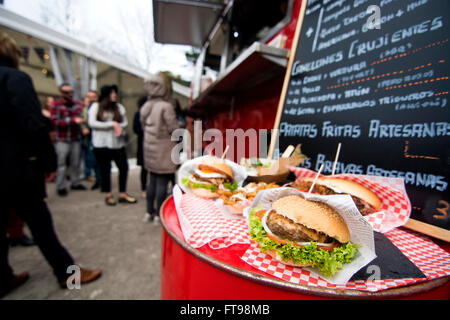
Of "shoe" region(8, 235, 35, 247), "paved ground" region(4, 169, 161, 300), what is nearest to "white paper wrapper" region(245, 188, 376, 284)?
"paved ground" region(4, 169, 161, 300)

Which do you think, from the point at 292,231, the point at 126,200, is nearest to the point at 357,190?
the point at 292,231

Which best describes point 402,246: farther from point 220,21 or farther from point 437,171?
point 220,21

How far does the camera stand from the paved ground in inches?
81.2

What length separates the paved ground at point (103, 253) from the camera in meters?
2.06

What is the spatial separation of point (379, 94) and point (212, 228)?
Answer: 3.93 ft

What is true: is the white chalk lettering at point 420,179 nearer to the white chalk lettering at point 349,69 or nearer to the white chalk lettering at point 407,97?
the white chalk lettering at point 407,97

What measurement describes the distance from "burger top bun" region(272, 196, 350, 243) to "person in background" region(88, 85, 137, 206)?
3.71 m

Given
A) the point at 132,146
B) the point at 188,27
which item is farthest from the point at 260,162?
the point at 132,146

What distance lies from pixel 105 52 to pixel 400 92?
8174 millimetres

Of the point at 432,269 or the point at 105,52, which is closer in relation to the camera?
the point at 432,269

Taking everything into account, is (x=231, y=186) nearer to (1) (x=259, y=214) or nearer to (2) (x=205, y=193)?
(2) (x=205, y=193)

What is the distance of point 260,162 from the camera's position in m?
1.76

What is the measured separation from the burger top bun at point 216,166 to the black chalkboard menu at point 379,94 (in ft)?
1.74

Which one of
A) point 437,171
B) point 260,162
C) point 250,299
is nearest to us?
point 250,299
